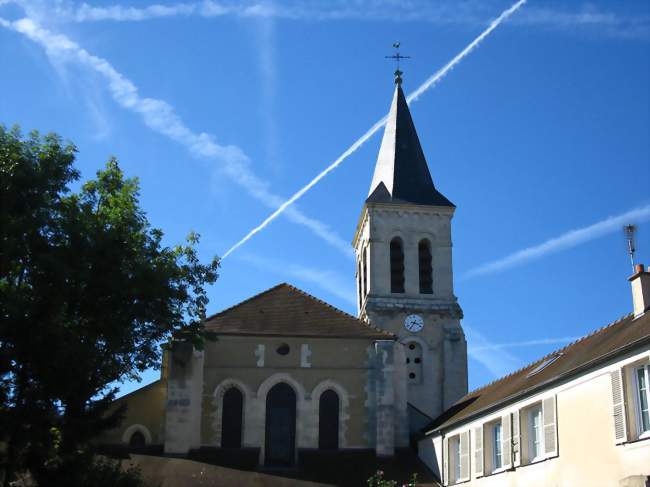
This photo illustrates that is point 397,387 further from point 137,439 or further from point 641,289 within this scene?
point 641,289

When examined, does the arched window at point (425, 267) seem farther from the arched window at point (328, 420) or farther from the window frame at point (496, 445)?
the window frame at point (496, 445)

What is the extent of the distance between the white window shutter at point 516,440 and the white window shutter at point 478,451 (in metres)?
1.95

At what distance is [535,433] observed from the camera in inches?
697

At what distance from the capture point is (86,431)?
16.9m

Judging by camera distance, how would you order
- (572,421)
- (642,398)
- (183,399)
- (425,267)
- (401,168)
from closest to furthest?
1. (642,398)
2. (572,421)
3. (183,399)
4. (425,267)
5. (401,168)

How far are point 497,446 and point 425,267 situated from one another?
1507cm

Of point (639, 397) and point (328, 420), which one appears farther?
point (328, 420)

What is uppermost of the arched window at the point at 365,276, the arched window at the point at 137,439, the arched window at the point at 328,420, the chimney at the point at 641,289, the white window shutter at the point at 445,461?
the arched window at the point at 365,276

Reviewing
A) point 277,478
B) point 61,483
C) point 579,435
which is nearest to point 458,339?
point 277,478

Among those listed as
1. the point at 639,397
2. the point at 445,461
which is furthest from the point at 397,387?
the point at 639,397

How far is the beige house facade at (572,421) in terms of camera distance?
547 inches

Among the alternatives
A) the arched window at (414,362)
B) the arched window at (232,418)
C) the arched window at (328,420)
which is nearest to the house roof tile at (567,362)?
the arched window at (328,420)

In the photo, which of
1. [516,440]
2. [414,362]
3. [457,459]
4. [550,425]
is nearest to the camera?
[550,425]

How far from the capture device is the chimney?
1725 centimetres
